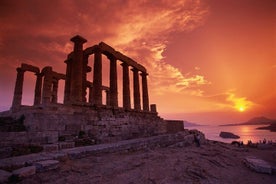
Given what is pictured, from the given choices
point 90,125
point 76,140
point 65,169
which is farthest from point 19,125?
point 65,169

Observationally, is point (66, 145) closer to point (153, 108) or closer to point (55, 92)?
point (153, 108)

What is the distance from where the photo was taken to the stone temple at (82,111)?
8164mm

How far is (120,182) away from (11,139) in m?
5.78

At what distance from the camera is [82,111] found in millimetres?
10328

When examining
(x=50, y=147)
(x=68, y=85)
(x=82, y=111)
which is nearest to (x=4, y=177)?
(x=50, y=147)

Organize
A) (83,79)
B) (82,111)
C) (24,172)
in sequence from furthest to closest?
(83,79) → (82,111) → (24,172)

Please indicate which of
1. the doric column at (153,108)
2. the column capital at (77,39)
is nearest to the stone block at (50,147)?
the column capital at (77,39)

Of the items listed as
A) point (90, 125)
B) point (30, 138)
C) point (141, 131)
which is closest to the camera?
point (30, 138)

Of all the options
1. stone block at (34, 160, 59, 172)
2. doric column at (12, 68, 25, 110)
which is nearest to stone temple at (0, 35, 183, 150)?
doric column at (12, 68, 25, 110)

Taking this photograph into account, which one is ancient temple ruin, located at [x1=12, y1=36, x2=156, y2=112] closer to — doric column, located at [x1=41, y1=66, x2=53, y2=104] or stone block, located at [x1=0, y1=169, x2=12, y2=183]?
doric column, located at [x1=41, y1=66, x2=53, y2=104]

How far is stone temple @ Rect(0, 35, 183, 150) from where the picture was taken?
321 inches

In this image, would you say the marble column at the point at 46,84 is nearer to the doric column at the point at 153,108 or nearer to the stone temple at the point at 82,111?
the stone temple at the point at 82,111

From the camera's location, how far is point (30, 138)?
739cm

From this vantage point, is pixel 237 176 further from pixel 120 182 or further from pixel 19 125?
pixel 19 125
